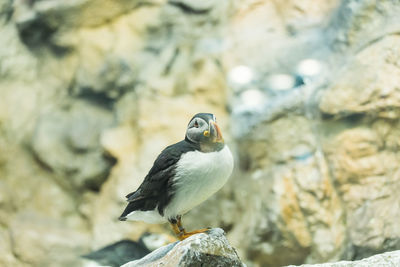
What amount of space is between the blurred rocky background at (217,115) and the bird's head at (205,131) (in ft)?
9.18

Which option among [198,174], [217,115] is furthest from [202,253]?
[217,115]

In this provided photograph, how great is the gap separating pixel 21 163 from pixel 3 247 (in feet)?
3.42

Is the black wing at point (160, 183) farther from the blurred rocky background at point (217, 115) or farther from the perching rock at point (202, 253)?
the blurred rocky background at point (217, 115)

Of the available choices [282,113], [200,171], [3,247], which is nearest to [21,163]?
[3,247]

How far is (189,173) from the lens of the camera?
292 cm

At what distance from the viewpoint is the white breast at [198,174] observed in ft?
9.48

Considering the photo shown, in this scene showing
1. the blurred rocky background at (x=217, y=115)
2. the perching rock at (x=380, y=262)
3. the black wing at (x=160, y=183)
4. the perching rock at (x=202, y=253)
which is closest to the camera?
the perching rock at (x=202, y=253)

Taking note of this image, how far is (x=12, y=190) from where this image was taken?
22.6 feet

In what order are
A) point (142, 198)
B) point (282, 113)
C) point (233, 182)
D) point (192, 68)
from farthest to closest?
point (192, 68), point (233, 182), point (282, 113), point (142, 198)

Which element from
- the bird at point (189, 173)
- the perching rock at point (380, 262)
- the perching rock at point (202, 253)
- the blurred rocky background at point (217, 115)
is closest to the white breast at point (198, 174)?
the bird at point (189, 173)

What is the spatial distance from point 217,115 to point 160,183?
3379 millimetres

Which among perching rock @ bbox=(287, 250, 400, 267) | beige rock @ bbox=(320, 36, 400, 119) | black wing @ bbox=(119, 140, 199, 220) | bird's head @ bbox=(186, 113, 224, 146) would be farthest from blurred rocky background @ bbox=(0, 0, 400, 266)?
A: bird's head @ bbox=(186, 113, 224, 146)

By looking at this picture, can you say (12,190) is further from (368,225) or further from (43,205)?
(368,225)

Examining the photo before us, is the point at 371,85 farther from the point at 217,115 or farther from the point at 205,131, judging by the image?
the point at 205,131
